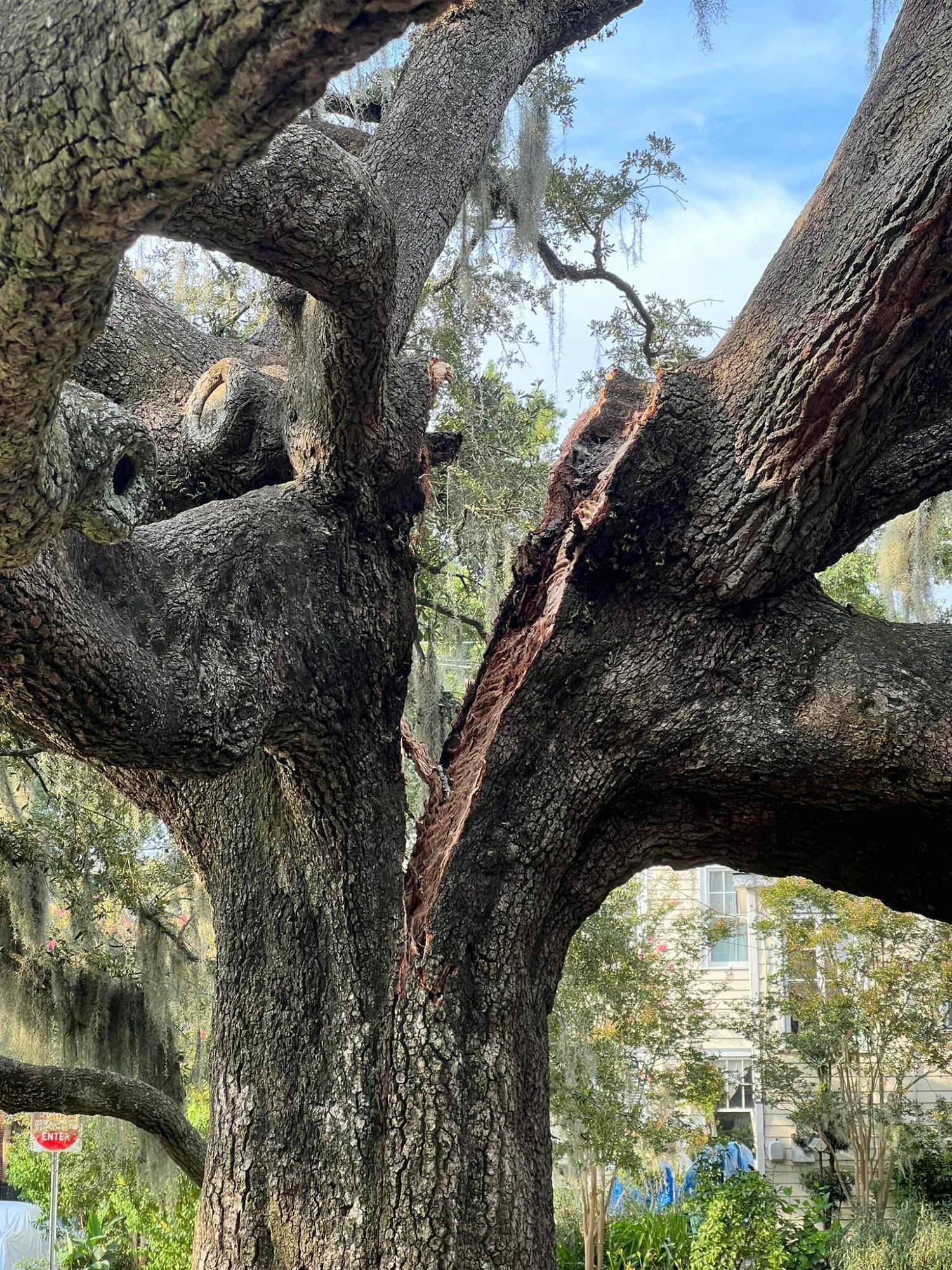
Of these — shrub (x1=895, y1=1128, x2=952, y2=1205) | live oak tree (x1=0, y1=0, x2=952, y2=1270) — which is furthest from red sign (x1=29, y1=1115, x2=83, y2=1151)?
shrub (x1=895, y1=1128, x2=952, y2=1205)

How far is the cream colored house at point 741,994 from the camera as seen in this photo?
10891 mm

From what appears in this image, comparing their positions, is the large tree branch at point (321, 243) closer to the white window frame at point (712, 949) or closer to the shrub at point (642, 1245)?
the shrub at point (642, 1245)

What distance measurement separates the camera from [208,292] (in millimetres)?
7613

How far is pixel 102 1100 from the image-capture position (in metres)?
5.12

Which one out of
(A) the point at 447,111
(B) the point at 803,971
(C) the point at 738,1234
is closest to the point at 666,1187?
(B) the point at 803,971

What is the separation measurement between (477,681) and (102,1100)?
A: 268cm

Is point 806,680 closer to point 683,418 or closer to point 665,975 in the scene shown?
point 683,418

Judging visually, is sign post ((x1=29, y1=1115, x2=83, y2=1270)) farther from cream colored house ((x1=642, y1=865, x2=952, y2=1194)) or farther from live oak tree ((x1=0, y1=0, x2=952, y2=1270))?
cream colored house ((x1=642, y1=865, x2=952, y2=1194))

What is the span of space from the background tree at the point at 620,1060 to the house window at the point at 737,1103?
477mm

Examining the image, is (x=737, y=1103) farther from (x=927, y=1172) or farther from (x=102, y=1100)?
(x=102, y=1100)

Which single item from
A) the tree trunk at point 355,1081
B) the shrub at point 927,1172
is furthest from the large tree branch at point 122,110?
the shrub at point 927,1172

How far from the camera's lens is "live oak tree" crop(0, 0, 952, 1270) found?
3.20m

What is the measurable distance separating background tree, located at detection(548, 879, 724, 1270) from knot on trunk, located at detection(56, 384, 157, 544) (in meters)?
6.72

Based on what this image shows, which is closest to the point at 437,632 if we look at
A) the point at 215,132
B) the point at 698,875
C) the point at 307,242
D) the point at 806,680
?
the point at 806,680
